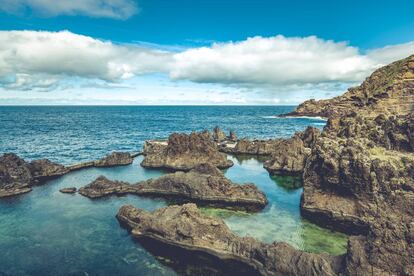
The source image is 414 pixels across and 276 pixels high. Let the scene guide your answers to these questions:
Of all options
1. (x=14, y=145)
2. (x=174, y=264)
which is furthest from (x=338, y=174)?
(x=14, y=145)

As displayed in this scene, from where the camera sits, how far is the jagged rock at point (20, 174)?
4888 centimetres

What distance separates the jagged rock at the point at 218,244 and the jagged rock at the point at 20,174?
2203 centimetres

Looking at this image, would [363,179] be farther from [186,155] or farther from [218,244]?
[186,155]

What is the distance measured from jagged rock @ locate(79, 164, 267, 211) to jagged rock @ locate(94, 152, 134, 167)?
59.1 feet

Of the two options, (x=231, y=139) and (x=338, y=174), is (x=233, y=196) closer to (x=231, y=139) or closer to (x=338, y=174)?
(x=338, y=174)

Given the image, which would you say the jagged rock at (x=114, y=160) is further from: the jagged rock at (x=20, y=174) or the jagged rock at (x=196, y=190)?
the jagged rock at (x=196, y=190)

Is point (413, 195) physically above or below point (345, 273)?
above

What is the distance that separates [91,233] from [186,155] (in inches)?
1358

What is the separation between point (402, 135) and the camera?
1690 inches

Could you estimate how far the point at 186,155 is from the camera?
67.4 metres

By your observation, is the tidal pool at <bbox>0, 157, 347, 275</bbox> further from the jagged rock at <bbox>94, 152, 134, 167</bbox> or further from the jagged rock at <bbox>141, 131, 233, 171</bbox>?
the jagged rock at <bbox>141, 131, 233, 171</bbox>

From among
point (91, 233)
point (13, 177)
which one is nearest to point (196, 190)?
point (91, 233)

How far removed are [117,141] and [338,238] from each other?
89.8 m

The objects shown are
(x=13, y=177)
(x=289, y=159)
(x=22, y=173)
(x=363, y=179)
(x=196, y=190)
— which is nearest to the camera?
(x=363, y=179)
